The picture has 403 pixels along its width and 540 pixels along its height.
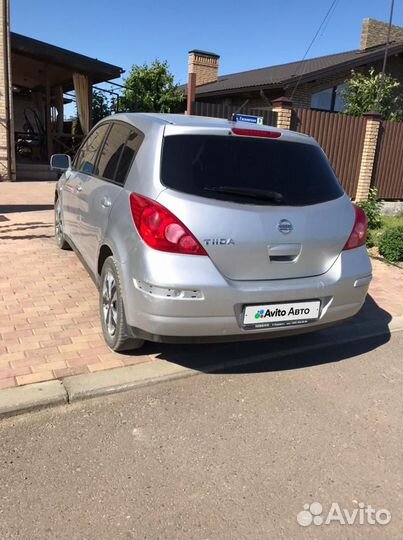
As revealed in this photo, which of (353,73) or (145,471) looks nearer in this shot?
(145,471)

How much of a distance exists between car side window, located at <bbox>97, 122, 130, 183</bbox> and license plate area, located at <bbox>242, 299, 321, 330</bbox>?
157 centimetres

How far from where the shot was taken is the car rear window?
324 centimetres

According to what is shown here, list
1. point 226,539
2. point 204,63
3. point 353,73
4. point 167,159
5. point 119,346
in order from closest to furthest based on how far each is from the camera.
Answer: point 226,539 < point 167,159 < point 119,346 < point 353,73 < point 204,63

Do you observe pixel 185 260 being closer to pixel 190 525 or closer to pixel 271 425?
pixel 271 425

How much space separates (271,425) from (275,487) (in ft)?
1.85

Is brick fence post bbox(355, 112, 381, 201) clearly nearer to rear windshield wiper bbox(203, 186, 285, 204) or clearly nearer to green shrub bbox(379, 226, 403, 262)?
green shrub bbox(379, 226, 403, 262)

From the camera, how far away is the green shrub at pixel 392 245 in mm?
7527

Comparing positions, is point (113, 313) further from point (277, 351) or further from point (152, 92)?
point (152, 92)

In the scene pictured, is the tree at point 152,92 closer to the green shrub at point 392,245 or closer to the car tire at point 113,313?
the green shrub at point 392,245

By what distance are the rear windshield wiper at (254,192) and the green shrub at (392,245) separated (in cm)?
474

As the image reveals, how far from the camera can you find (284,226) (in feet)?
10.9

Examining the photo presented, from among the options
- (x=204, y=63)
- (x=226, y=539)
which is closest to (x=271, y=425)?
(x=226, y=539)

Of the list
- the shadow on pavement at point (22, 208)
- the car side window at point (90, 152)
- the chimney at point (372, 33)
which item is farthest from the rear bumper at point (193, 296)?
the chimney at point (372, 33)

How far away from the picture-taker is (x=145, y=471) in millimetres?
2605
